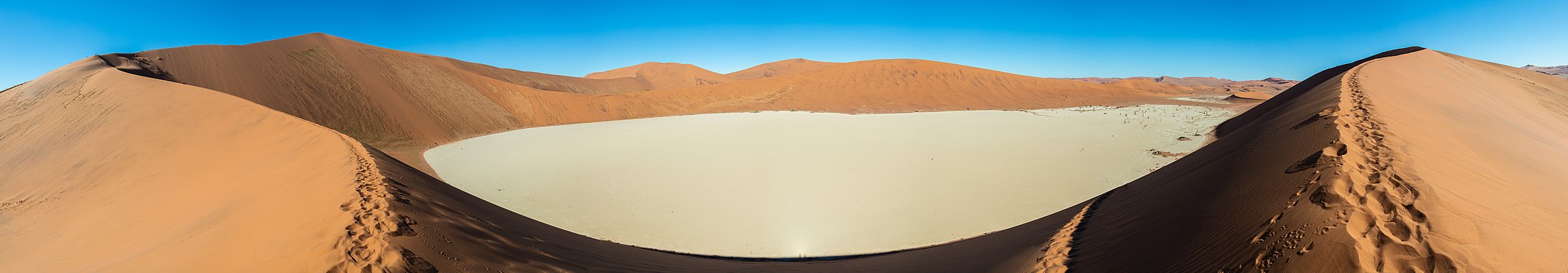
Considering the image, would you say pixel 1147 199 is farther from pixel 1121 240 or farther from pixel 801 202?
pixel 801 202

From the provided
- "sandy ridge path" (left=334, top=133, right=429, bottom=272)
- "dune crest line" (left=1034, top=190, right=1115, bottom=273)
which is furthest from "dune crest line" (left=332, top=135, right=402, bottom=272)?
"dune crest line" (left=1034, top=190, right=1115, bottom=273)

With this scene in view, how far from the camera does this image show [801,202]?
10820 millimetres

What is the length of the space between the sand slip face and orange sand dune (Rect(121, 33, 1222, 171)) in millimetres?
4375

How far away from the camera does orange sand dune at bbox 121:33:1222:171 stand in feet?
71.5

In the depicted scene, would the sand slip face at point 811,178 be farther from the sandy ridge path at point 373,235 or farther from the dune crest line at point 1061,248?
the sandy ridge path at point 373,235

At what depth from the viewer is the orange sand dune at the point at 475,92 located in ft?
71.5

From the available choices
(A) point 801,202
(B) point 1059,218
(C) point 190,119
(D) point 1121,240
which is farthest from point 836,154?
(C) point 190,119

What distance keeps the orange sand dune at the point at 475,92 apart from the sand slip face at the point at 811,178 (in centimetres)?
437

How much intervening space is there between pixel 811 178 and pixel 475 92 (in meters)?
28.2

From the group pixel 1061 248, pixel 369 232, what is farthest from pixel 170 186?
pixel 1061 248

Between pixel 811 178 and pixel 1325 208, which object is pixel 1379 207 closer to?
pixel 1325 208

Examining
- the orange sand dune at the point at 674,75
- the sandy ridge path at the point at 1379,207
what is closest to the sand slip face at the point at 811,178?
the sandy ridge path at the point at 1379,207

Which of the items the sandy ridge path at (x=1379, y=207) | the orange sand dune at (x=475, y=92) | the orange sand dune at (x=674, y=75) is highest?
the orange sand dune at (x=674, y=75)

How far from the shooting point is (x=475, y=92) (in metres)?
32.4
